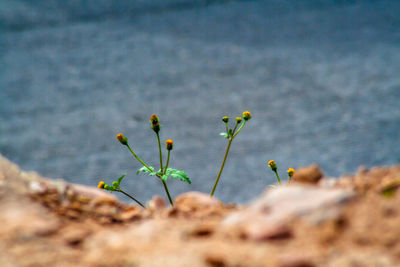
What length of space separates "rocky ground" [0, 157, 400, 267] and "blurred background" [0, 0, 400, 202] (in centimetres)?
240

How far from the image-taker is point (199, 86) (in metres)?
4.68

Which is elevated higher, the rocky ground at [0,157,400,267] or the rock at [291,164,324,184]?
the rock at [291,164,324,184]

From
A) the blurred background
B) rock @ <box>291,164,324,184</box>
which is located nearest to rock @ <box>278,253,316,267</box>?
rock @ <box>291,164,324,184</box>

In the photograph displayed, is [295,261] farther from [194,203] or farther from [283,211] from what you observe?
[194,203]

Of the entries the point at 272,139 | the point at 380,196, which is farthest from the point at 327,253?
the point at 272,139

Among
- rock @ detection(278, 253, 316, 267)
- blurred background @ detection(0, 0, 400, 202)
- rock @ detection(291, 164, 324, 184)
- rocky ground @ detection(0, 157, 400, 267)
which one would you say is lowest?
rock @ detection(278, 253, 316, 267)

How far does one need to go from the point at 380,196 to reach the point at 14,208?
1.80 ft

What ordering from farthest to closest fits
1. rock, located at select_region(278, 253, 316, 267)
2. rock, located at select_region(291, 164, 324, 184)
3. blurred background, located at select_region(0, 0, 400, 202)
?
blurred background, located at select_region(0, 0, 400, 202), rock, located at select_region(291, 164, 324, 184), rock, located at select_region(278, 253, 316, 267)

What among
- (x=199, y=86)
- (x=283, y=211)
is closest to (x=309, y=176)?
(x=283, y=211)

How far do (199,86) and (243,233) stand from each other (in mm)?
4045

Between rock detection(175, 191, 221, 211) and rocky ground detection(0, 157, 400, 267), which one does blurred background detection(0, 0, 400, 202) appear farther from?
rocky ground detection(0, 157, 400, 267)

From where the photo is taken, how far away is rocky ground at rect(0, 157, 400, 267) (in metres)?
0.63

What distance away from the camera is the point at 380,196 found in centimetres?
71

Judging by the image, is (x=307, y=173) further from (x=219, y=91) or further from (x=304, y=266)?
(x=219, y=91)
